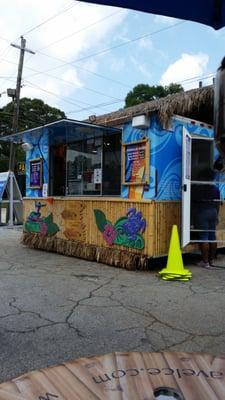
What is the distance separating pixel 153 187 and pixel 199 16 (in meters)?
5.55

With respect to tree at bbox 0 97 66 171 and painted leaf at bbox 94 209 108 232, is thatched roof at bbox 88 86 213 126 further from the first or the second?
tree at bbox 0 97 66 171

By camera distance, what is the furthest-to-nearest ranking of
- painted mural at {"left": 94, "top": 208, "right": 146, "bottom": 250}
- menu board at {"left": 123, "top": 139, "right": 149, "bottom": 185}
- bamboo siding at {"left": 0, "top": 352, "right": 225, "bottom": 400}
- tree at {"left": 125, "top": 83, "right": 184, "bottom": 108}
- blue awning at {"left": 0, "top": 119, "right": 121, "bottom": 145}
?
tree at {"left": 125, "top": 83, "right": 184, "bottom": 108}, blue awning at {"left": 0, "top": 119, "right": 121, "bottom": 145}, menu board at {"left": 123, "top": 139, "right": 149, "bottom": 185}, painted mural at {"left": 94, "top": 208, "right": 146, "bottom": 250}, bamboo siding at {"left": 0, "top": 352, "right": 225, "bottom": 400}

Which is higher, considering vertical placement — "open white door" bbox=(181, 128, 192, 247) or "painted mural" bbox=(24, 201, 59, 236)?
"open white door" bbox=(181, 128, 192, 247)

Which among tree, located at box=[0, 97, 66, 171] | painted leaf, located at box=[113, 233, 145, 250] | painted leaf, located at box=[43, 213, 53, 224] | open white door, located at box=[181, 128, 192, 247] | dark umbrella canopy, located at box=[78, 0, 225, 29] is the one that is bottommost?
painted leaf, located at box=[113, 233, 145, 250]

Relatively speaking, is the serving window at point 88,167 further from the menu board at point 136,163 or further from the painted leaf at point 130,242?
the painted leaf at point 130,242

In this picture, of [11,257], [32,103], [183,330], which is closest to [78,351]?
[183,330]

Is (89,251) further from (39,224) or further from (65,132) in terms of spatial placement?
(65,132)

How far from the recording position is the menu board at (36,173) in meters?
10.6

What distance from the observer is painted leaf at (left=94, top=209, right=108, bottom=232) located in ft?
27.4

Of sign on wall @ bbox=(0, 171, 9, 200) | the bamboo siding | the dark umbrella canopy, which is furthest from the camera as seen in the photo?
sign on wall @ bbox=(0, 171, 9, 200)

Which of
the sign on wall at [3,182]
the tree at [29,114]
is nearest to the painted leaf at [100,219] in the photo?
the sign on wall at [3,182]

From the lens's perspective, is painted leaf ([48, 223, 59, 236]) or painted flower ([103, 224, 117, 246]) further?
painted leaf ([48, 223, 59, 236])

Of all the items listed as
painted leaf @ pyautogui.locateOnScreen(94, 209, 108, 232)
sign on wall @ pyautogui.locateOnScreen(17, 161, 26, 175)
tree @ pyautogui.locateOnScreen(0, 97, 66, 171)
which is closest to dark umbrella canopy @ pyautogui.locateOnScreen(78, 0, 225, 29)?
painted leaf @ pyautogui.locateOnScreen(94, 209, 108, 232)

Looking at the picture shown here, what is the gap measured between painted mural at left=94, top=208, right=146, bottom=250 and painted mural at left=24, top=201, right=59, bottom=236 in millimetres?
1665
